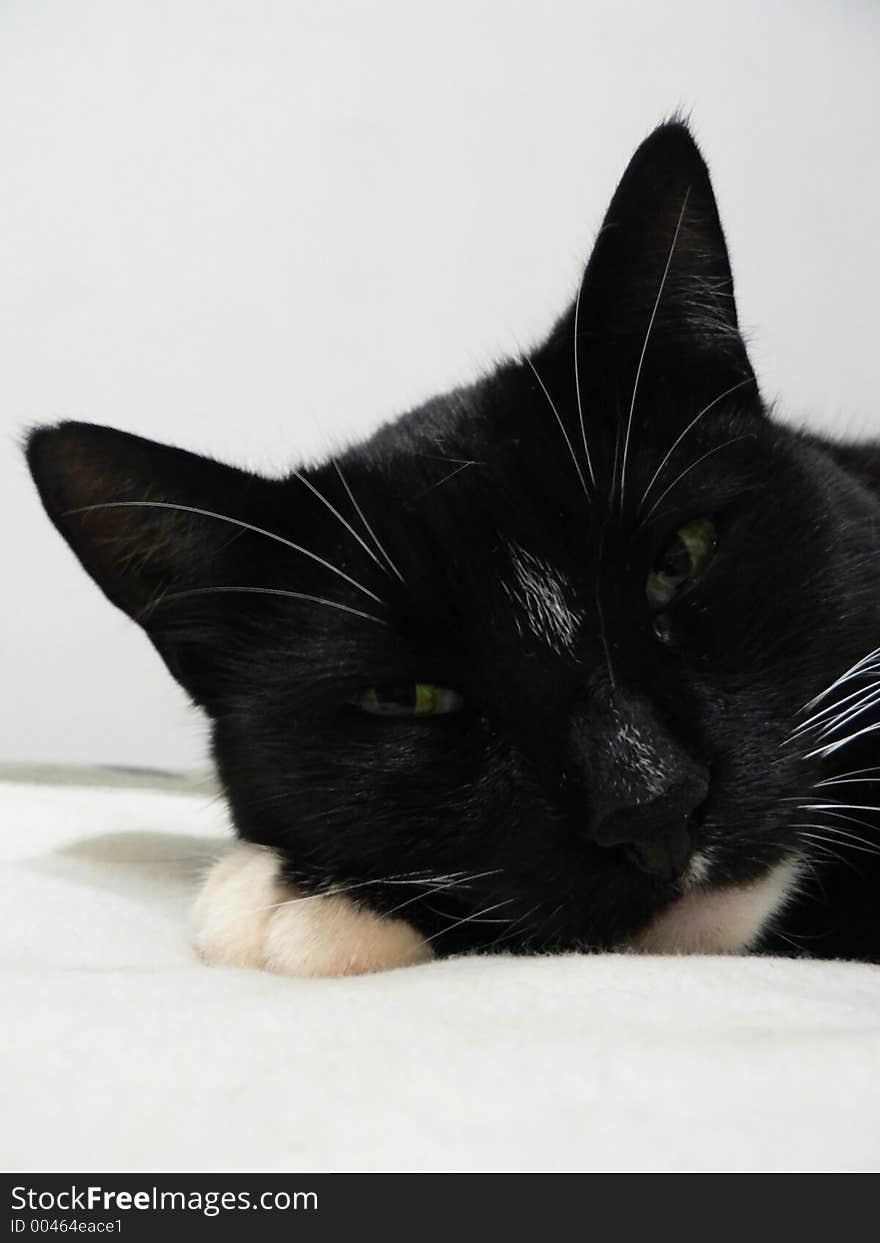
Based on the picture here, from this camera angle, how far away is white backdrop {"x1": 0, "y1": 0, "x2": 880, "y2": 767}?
2.06 m

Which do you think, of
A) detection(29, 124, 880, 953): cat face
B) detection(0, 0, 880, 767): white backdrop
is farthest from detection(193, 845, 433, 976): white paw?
detection(0, 0, 880, 767): white backdrop

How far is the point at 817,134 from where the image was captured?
2186 mm

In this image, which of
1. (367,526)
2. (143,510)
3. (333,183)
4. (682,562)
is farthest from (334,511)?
(333,183)

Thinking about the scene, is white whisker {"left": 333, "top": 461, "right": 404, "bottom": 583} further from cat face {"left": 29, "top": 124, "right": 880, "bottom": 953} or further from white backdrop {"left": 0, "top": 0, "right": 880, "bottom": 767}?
white backdrop {"left": 0, "top": 0, "right": 880, "bottom": 767}

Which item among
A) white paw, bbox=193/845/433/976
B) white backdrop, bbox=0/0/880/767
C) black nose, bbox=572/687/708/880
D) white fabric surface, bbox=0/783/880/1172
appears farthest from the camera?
white backdrop, bbox=0/0/880/767

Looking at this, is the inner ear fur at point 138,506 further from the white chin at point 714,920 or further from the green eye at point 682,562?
the white chin at point 714,920

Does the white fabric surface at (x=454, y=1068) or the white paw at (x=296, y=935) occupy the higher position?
Result: the white fabric surface at (x=454, y=1068)

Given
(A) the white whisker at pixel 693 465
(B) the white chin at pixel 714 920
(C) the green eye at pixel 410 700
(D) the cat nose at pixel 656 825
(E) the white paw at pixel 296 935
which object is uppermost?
(A) the white whisker at pixel 693 465

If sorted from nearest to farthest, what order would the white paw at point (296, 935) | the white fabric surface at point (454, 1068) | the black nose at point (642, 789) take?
the white fabric surface at point (454, 1068)
the black nose at point (642, 789)
the white paw at point (296, 935)

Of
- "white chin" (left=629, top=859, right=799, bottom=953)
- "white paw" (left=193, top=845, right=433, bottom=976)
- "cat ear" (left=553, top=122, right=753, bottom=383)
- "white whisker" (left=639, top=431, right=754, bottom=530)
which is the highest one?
"cat ear" (left=553, top=122, right=753, bottom=383)

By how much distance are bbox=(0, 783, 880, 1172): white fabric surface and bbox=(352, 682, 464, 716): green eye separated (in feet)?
0.67

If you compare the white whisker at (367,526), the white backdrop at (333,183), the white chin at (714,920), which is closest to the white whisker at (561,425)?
the white whisker at (367,526)

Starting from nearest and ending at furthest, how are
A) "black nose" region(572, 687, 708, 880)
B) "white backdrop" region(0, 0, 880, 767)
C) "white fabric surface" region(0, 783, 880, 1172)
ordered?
1. "white fabric surface" region(0, 783, 880, 1172)
2. "black nose" region(572, 687, 708, 880)
3. "white backdrop" region(0, 0, 880, 767)

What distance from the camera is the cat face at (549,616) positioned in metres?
0.72
